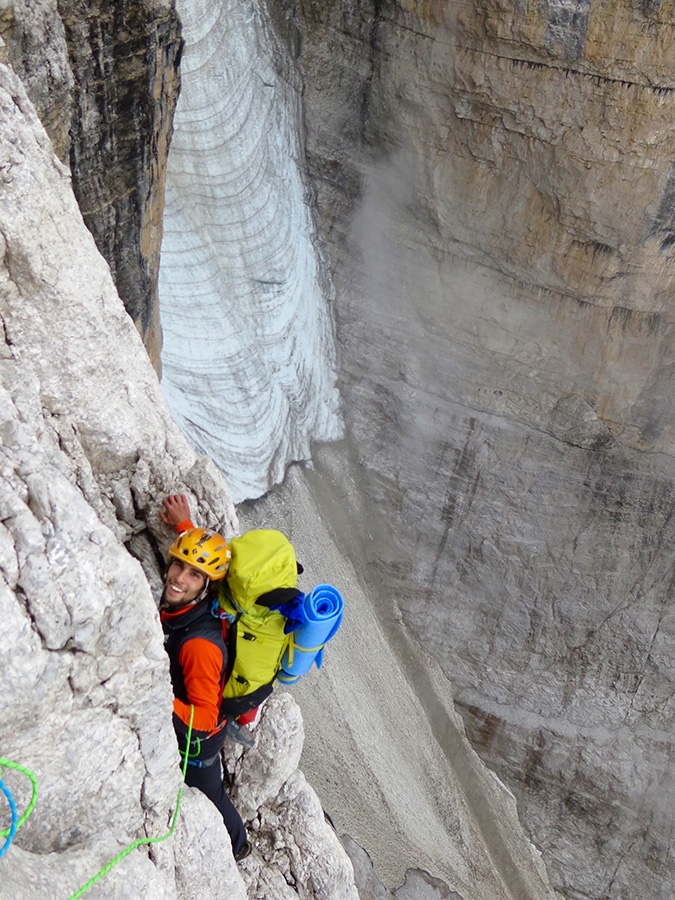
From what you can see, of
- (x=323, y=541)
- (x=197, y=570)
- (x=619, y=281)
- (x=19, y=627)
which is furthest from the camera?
(x=323, y=541)

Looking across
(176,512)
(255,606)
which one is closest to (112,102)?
(176,512)

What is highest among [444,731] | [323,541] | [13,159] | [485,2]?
[485,2]

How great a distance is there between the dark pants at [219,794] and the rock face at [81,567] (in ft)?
0.72

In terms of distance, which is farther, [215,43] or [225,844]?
[215,43]

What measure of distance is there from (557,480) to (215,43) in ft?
22.7

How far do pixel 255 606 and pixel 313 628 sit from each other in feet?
0.92

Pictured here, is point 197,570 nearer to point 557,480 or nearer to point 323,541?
point 323,541

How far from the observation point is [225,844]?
3619 millimetres

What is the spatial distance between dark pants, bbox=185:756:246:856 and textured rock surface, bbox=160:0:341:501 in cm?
506

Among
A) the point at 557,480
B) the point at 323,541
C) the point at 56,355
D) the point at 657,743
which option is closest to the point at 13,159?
the point at 56,355

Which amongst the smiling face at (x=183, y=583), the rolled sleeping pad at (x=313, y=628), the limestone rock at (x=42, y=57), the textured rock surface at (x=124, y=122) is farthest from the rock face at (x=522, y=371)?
the smiling face at (x=183, y=583)

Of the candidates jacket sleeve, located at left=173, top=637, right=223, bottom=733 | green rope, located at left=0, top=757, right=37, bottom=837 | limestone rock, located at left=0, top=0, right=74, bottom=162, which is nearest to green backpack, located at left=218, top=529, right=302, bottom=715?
jacket sleeve, located at left=173, top=637, right=223, bottom=733

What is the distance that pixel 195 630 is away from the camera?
339 cm

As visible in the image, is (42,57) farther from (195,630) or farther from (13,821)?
(13,821)
